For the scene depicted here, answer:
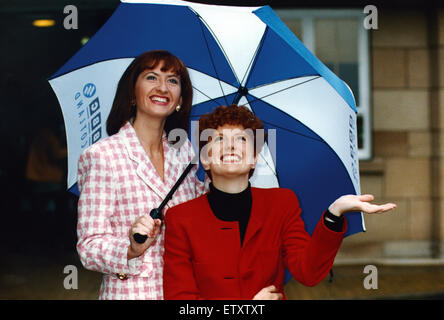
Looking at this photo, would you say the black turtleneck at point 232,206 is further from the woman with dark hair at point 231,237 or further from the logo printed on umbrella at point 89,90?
the logo printed on umbrella at point 89,90

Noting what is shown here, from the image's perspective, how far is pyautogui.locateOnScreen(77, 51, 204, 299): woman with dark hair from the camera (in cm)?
202

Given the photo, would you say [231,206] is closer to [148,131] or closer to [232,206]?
[232,206]

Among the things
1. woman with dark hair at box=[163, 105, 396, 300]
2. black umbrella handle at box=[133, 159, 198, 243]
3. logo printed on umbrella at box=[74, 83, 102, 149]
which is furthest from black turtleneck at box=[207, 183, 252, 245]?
logo printed on umbrella at box=[74, 83, 102, 149]

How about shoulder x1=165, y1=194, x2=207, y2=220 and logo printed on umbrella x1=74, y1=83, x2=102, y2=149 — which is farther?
logo printed on umbrella x1=74, y1=83, x2=102, y2=149

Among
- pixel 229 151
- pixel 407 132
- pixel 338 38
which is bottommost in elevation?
pixel 229 151

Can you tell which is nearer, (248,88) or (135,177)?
(135,177)

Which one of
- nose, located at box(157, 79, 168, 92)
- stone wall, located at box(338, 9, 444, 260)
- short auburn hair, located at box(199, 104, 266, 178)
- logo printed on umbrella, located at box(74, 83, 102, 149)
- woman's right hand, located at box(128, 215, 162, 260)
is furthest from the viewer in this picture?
stone wall, located at box(338, 9, 444, 260)

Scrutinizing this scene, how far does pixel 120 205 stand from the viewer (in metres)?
2.10

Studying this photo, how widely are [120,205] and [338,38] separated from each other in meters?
5.52

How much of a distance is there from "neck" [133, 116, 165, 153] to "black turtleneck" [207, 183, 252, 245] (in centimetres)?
35

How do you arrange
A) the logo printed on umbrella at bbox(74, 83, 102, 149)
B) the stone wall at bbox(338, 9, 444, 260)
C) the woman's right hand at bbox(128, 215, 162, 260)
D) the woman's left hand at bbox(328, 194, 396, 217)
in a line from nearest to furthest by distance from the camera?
the woman's left hand at bbox(328, 194, 396, 217) < the woman's right hand at bbox(128, 215, 162, 260) < the logo printed on umbrella at bbox(74, 83, 102, 149) < the stone wall at bbox(338, 9, 444, 260)

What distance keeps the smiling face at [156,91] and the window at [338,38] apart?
5.03 metres

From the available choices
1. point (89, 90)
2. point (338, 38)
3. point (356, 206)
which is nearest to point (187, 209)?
point (356, 206)

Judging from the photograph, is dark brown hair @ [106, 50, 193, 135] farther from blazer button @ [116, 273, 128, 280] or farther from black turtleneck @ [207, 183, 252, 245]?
blazer button @ [116, 273, 128, 280]
